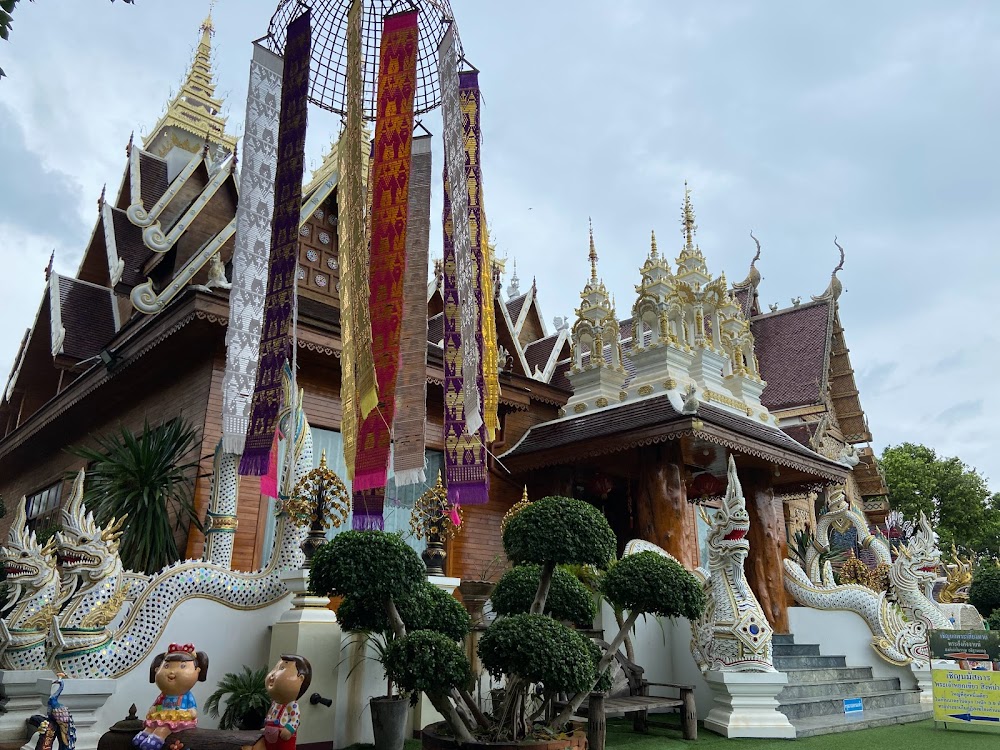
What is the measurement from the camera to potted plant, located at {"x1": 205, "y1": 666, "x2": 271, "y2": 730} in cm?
531

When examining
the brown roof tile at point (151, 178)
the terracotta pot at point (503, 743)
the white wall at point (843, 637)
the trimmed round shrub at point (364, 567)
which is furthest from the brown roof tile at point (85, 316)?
the white wall at point (843, 637)

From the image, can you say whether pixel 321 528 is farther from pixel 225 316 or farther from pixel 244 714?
pixel 225 316

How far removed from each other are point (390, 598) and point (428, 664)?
0.58 m

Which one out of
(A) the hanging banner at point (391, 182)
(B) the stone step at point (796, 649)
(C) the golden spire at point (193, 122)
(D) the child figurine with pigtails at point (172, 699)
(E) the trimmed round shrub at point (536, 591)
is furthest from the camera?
(C) the golden spire at point (193, 122)

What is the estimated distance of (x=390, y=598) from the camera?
16.0 feet

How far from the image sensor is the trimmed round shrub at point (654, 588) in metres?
5.26

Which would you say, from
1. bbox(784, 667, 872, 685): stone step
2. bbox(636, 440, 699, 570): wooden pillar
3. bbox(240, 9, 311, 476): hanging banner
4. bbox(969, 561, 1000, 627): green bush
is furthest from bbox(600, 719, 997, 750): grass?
bbox(969, 561, 1000, 627): green bush

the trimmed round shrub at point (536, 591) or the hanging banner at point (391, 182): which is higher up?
the hanging banner at point (391, 182)

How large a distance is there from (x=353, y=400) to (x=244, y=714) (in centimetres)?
264

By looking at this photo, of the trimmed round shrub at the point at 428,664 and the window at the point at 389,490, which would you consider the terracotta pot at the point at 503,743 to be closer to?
the trimmed round shrub at the point at 428,664

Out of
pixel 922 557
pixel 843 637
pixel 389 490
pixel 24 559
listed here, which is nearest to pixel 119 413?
pixel 389 490

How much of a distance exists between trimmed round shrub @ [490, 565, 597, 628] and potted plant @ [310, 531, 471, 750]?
483 millimetres

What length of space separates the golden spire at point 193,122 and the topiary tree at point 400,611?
14215 mm

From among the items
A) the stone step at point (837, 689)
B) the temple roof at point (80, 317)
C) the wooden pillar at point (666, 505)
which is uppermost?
the temple roof at point (80, 317)
